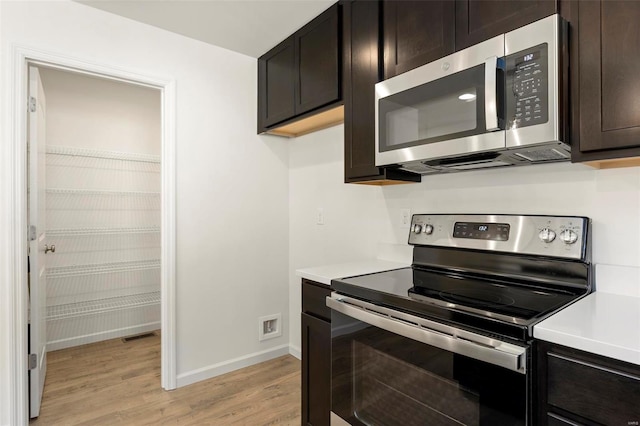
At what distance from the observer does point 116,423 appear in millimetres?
2016

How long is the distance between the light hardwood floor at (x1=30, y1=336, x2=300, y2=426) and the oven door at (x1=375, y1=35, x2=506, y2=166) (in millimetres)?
1656

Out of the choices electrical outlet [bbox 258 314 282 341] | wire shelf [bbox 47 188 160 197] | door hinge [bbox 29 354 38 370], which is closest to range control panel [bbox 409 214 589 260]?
electrical outlet [bbox 258 314 282 341]

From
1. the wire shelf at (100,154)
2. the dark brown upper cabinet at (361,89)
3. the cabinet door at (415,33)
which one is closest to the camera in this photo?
the cabinet door at (415,33)

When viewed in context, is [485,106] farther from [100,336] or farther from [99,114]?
[100,336]

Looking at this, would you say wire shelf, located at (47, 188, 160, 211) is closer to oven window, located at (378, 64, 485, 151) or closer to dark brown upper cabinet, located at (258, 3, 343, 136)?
dark brown upper cabinet, located at (258, 3, 343, 136)

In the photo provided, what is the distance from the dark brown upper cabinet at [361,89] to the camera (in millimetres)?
1792

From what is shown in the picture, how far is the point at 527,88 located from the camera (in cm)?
121

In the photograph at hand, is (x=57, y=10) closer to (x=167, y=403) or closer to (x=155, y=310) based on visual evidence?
(x=167, y=403)

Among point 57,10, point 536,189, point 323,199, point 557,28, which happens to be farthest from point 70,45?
point 536,189

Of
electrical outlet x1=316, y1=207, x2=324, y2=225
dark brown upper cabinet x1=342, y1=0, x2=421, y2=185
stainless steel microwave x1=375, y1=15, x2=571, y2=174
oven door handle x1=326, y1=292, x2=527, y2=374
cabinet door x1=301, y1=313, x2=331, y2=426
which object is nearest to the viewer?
oven door handle x1=326, y1=292, x2=527, y2=374

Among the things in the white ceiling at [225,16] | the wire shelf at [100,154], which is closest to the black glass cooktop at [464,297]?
the white ceiling at [225,16]

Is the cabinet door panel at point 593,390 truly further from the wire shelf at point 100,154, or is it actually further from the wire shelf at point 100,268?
the wire shelf at point 100,154

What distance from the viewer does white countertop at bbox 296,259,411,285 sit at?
5.65ft

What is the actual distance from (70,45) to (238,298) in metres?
1.93
